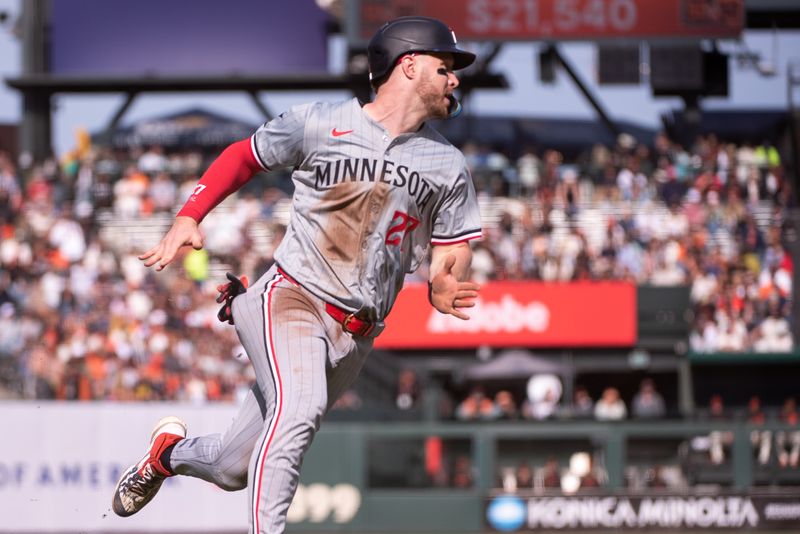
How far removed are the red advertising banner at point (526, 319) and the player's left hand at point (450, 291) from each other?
44.7ft

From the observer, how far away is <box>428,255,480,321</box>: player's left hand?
5094 millimetres

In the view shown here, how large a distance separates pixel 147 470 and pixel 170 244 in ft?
4.08

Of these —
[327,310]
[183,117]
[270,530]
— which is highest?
[183,117]

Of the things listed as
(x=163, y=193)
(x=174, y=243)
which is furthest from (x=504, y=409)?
(x=174, y=243)

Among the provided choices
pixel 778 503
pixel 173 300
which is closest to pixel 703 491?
pixel 778 503

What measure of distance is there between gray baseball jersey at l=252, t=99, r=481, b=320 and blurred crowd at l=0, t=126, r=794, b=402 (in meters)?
10.2

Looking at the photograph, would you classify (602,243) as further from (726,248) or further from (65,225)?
(65,225)

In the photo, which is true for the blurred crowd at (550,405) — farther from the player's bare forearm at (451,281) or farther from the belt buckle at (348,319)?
the belt buckle at (348,319)

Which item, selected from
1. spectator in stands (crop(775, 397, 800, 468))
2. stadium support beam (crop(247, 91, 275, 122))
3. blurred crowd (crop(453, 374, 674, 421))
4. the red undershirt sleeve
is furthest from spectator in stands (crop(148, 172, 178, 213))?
the red undershirt sleeve

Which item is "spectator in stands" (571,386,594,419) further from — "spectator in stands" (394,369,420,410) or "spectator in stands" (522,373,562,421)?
"spectator in stands" (394,369,420,410)

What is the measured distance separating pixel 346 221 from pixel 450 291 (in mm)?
469

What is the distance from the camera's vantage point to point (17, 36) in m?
26.5

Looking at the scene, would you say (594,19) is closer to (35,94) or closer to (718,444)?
(718,444)

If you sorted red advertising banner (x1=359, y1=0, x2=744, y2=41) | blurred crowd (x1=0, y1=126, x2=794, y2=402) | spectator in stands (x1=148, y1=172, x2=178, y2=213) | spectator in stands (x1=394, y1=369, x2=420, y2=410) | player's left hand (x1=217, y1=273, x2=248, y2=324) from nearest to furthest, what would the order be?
player's left hand (x1=217, y1=273, x2=248, y2=324)
blurred crowd (x1=0, y1=126, x2=794, y2=402)
spectator in stands (x1=394, y1=369, x2=420, y2=410)
spectator in stands (x1=148, y1=172, x2=178, y2=213)
red advertising banner (x1=359, y1=0, x2=744, y2=41)
